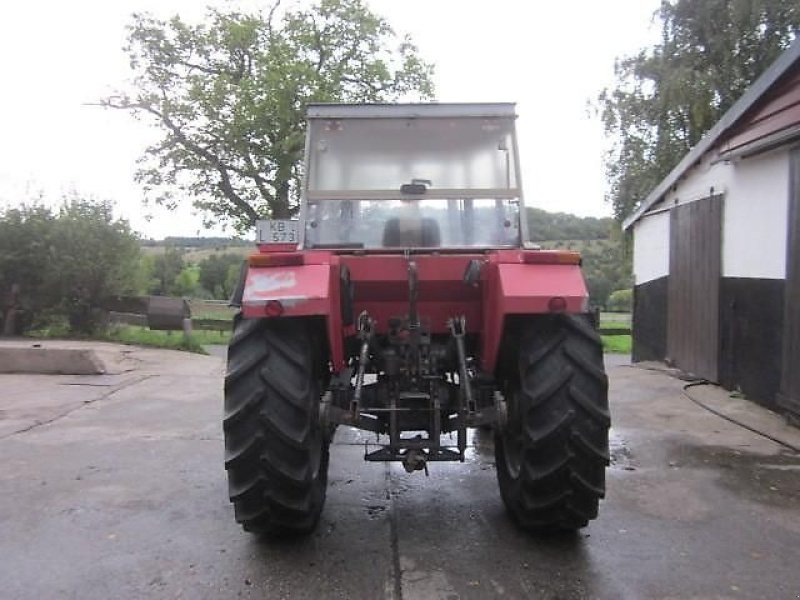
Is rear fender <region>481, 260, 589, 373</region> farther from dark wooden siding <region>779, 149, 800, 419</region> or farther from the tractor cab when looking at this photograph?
dark wooden siding <region>779, 149, 800, 419</region>

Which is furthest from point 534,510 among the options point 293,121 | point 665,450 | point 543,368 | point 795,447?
point 293,121

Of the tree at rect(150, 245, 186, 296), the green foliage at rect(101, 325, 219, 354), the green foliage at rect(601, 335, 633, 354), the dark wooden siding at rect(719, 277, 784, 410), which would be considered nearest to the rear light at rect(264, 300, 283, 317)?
the dark wooden siding at rect(719, 277, 784, 410)

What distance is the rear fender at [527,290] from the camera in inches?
148

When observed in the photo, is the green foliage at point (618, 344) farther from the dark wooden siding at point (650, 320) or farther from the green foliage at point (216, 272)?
the green foliage at point (216, 272)

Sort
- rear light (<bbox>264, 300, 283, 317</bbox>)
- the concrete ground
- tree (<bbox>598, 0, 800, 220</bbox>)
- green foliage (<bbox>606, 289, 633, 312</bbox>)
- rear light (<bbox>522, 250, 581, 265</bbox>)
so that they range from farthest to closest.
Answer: green foliage (<bbox>606, 289, 633, 312</bbox>) < tree (<bbox>598, 0, 800, 220</bbox>) < rear light (<bbox>522, 250, 581, 265</bbox>) < rear light (<bbox>264, 300, 283, 317</bbox>) < the concrete ground

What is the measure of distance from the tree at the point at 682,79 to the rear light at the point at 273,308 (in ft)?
49.9

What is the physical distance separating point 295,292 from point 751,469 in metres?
4.01

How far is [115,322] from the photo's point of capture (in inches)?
561

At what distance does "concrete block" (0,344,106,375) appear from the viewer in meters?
10.5

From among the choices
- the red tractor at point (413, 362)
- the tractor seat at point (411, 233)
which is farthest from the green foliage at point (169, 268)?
the red tractor at point (413, 362)

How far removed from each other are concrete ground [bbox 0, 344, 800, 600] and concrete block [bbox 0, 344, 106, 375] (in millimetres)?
3268

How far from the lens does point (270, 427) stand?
12.4 ft

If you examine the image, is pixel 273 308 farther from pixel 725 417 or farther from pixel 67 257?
pixel 67 257

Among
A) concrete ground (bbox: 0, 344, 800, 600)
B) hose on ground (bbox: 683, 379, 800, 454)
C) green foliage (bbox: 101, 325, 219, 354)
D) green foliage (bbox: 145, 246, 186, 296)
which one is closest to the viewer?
concrete ground (bbox: 0, 344, 800, 600)
